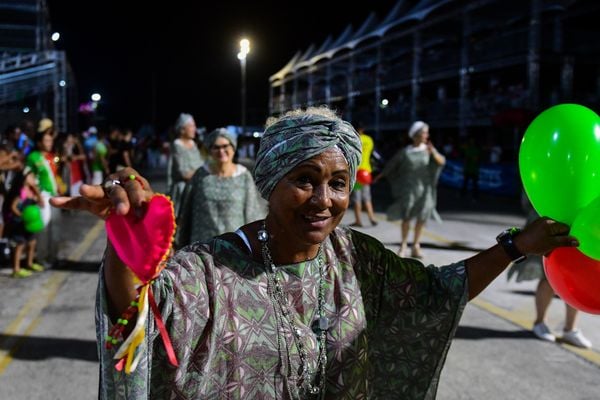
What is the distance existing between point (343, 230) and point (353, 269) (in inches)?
6.5

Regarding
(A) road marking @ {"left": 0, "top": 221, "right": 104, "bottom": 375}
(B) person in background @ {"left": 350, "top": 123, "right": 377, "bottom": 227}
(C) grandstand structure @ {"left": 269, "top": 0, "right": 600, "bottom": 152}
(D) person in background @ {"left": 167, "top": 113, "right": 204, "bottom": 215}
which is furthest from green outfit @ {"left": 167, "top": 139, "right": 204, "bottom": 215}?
(C) grandstand structure @ {"left": 269, "top": 0, "right": 600, "bottom": 152}

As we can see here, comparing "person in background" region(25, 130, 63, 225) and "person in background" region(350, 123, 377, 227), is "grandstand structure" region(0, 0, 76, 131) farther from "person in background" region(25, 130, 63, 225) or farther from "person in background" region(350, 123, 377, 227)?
"person in background" region(25, 130, 63, 225)

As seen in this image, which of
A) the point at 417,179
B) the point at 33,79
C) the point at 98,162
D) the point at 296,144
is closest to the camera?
the point at 296,144

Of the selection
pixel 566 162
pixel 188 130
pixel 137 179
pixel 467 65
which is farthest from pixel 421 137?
pixel 467 65

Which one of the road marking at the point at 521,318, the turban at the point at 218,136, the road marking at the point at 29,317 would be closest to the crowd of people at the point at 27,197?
the road marking at the point at 29,317

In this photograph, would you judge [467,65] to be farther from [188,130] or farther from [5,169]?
[5,169]

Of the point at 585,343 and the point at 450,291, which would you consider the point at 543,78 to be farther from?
the point at 450,291

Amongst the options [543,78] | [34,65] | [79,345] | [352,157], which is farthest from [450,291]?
[543,78]

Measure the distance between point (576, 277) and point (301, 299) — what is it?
94cm

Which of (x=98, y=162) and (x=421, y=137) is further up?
(x=421, y=137)

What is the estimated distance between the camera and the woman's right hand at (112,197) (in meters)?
1.33

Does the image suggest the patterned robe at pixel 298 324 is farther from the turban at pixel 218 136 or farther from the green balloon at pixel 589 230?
the turban at pixel 218 136

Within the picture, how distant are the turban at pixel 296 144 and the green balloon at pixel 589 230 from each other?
0.75m

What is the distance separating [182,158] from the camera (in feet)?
22.6
